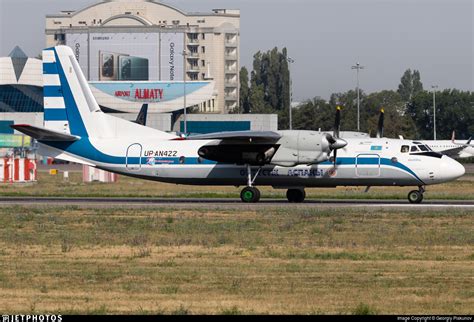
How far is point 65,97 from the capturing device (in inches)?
1630

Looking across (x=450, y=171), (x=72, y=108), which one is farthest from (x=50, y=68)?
(x=450, y=171)

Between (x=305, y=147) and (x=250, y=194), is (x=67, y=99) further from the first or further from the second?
(x=305, y=147)

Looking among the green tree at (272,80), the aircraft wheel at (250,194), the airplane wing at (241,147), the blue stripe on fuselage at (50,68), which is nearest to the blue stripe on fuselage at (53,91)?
the blue stripe on fuselage at (50,68)

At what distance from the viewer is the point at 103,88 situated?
131875 millimetres

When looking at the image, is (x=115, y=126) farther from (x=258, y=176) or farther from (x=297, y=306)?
(x=297, y=306)

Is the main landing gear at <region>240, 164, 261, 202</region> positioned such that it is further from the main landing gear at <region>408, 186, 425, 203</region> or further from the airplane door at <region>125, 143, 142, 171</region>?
the main landing gear at <region>408, 186, 425, 203</region>

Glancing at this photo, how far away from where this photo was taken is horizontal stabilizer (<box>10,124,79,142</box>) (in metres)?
39.0

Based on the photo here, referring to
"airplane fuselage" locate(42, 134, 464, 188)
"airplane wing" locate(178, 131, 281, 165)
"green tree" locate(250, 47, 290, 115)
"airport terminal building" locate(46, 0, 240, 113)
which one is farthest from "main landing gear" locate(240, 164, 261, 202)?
"green tree" locate(250, 47, 290, 115)

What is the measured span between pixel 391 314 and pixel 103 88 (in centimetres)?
11912

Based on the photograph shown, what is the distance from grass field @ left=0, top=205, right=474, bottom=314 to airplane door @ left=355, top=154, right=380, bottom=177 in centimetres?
425

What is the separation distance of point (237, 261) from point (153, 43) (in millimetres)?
131074

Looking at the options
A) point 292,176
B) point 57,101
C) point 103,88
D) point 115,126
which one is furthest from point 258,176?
point 103,88

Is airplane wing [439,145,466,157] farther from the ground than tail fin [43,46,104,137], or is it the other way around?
tail fin [43,46,104,137]

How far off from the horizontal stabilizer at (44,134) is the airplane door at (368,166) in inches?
483
